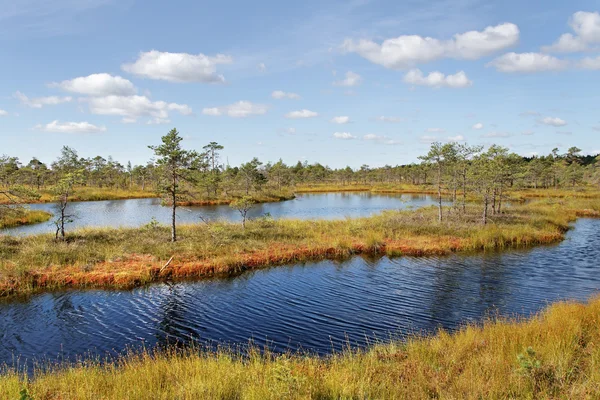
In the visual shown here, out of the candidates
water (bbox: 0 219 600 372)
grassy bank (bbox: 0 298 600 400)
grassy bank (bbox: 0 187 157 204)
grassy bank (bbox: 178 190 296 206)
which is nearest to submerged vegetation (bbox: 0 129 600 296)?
water (bbox: 0 219 600 372)

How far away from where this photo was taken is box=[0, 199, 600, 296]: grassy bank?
19.8 metres

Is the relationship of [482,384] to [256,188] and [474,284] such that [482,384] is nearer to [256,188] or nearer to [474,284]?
[474,284]

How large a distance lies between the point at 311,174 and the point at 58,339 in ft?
408

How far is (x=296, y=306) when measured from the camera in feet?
55.5

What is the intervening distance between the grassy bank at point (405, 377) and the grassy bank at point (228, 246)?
1236cm

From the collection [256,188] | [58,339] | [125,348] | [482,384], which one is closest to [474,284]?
[482,384]

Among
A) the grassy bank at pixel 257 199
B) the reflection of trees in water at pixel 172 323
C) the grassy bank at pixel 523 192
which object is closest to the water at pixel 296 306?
the reflection of trees in water at pixel 172 323

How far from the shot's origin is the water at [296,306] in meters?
13.4

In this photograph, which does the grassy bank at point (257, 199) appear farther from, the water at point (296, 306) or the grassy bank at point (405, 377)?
the grassy bank at point (405, 377)

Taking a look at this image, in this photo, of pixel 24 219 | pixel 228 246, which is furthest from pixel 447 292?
pixel 24 219

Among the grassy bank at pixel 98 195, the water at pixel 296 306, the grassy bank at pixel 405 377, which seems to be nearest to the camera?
the grassy bank at pixel 405 377

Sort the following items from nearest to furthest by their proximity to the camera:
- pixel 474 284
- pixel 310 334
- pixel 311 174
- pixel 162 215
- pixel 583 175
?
pixel 310 334, pixel 474 284, pixel 162 215, pixel 583 175, pixel 311 174

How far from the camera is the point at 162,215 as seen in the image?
167 feet

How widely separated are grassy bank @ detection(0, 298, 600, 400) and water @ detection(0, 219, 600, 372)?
408 cm
